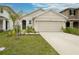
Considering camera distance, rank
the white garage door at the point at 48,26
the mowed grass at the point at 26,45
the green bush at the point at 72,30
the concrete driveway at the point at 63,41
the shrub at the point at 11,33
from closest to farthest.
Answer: the mowed grass at the point at 26,45
the concrete driveway at the point at 63,41
the shrub at the point at 11,33
the green bush at the point at 72,30
the white garage door at the point at 48,26

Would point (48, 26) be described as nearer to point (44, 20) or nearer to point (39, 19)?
point (44, 20)

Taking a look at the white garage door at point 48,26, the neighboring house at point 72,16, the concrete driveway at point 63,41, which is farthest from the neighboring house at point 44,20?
the concrete driveway at point 63,41

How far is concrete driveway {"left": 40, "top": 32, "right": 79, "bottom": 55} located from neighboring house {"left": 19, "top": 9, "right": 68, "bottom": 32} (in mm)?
255

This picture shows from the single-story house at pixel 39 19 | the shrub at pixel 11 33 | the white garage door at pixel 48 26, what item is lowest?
the shrub at pixel 11 33

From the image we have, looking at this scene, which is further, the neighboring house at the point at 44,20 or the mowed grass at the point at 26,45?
the neighboring house at the point at 44,20

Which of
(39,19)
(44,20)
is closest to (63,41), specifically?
(44,20)

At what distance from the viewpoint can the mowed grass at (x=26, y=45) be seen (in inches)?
258

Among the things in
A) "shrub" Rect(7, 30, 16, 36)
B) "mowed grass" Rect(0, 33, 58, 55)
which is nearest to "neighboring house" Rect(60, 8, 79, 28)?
"mowed grass" Rect(0, 33, 58, 55)

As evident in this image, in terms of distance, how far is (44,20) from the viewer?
7.38 meters

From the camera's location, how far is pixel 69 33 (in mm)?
7145

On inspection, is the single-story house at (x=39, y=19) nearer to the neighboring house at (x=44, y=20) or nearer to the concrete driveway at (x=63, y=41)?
the neighboring house at (x=44, y=20)

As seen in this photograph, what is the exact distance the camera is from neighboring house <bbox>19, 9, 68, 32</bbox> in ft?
23.1

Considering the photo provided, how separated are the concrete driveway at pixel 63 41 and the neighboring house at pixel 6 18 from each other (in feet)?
3.41

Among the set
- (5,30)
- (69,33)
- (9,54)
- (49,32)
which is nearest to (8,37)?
(5,30)
